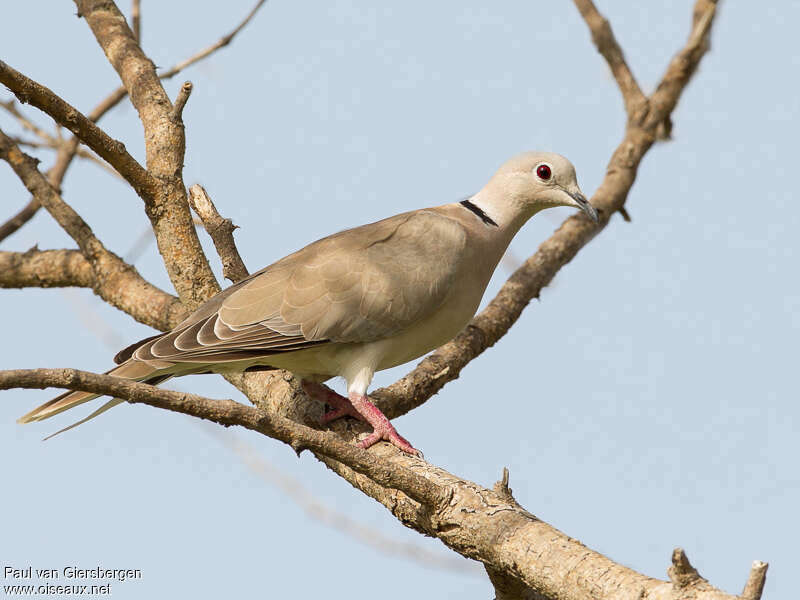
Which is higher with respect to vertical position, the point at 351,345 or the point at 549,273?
the point at 549,273

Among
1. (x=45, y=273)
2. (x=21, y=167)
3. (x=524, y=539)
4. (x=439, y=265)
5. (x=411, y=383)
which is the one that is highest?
(x=21, y=167)

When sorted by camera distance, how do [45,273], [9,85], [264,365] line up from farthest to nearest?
[45,273], [264,365], [9,85]

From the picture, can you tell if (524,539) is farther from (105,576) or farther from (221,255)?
(221,255)

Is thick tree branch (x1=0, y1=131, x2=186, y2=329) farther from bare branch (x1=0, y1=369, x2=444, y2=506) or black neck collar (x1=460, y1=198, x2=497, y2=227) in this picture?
bare branch (x1=0, y1=369, x2=444, y2=506)

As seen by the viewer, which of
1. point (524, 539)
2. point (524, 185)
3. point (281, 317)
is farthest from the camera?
point (524, 185)

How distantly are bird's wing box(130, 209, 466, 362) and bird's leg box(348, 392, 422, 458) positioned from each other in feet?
0.85

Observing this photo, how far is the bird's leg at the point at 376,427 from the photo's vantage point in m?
3.77

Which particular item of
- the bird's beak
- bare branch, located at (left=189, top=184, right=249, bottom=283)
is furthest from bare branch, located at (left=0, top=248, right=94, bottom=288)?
the bird's beak

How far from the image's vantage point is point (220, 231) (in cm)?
436

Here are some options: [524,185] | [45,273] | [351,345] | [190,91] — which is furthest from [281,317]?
[45,273]

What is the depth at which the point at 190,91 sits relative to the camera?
4258 mm

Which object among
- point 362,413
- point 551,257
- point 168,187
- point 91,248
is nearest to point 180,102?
point 168,187

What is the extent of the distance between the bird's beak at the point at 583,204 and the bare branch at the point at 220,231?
1624 mm

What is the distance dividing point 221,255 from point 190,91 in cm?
75
